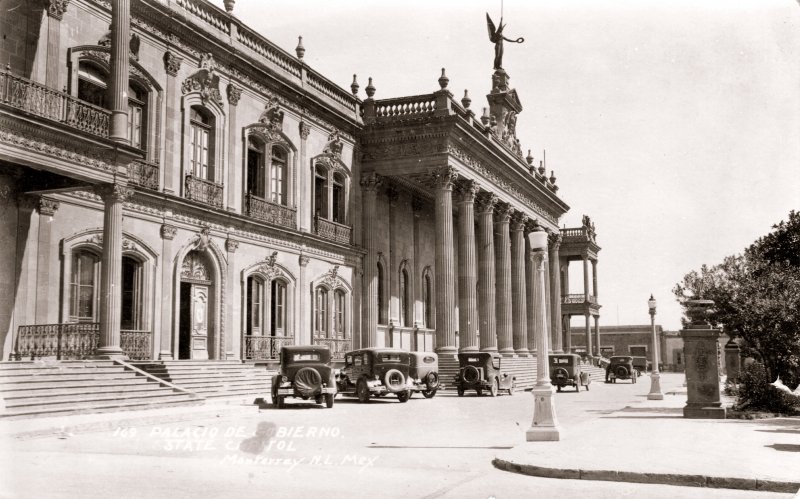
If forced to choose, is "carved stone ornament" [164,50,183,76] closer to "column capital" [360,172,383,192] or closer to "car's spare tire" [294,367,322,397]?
"car's spare tire" [294,367,322,397]

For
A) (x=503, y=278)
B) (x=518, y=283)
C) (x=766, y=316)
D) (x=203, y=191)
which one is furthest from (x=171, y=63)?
(x=518, y=283)

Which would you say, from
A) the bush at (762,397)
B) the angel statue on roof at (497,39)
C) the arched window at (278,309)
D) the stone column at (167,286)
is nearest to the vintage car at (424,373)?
the arched window at (278,309)

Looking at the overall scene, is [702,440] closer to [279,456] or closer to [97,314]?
[279,456]

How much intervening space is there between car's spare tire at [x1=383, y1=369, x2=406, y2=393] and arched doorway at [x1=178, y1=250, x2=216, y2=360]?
5.46 m

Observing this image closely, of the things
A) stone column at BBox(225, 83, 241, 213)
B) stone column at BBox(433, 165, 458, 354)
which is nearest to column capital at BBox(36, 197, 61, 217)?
stone column at BBox(225, 83, 241, 213)

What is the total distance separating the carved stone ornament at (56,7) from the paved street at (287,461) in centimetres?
1029

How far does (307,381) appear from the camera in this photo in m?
19.8

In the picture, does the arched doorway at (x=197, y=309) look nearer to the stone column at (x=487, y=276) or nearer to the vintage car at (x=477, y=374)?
the vintage car at (x=477, y=374)

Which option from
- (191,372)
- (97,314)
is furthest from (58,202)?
(191,372)

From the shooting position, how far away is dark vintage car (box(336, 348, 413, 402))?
23.3 meters

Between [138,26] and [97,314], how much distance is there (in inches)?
320

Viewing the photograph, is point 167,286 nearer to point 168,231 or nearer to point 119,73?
point 168,231

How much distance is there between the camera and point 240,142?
85.0 ft

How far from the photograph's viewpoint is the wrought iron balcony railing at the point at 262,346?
25.7 metres
